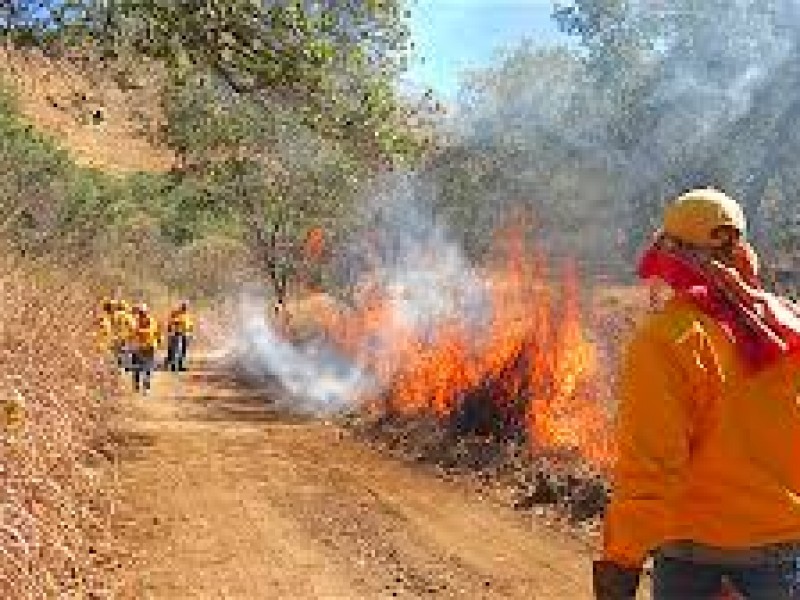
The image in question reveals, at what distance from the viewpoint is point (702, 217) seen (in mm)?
3750

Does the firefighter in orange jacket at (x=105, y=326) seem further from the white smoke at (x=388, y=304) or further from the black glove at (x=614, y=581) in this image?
the black glove at (x=614, y=581)

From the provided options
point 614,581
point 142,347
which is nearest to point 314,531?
point 614,581

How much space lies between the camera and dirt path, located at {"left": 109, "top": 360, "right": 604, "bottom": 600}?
9156 mm

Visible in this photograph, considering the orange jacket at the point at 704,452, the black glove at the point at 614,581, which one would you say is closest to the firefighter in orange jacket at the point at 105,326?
the black glove at the point at 614,581

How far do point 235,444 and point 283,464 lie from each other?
70.9 inches

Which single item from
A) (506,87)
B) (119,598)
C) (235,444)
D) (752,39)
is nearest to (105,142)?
(506,87)

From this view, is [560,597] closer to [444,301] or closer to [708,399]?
[708,399]

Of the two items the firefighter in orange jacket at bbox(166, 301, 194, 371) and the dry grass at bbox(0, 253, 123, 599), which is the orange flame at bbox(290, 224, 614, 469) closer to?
the dry grass at bbox(0, 253, 123, 599)

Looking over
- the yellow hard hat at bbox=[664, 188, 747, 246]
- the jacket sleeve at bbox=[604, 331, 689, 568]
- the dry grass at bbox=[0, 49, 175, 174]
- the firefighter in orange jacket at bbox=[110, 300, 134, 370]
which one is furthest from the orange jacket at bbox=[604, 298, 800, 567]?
the dry grass at bbox=[0, 49, 175, 174]

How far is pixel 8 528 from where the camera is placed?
19.3ft

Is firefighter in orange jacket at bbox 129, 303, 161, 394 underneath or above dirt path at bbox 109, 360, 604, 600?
above

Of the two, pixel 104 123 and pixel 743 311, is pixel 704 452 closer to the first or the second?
pixel 743 311

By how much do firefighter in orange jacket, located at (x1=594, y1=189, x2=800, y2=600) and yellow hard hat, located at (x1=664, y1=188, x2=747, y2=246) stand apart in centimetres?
9

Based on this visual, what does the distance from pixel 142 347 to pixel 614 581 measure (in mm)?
20716
